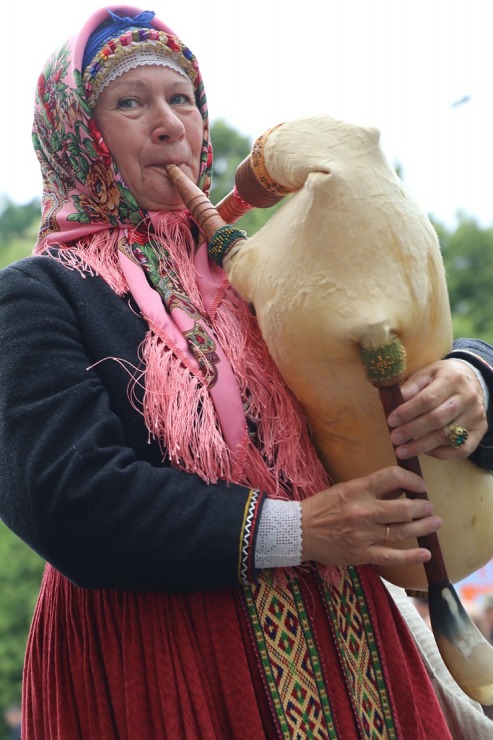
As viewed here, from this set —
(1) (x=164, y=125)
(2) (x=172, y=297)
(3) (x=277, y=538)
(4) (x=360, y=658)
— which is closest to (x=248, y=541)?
(3) (x=277, y=538)

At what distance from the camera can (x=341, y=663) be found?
4.77 ft

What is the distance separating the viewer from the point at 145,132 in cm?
169

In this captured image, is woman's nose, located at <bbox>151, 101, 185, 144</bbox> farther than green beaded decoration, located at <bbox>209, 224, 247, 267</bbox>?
Yes

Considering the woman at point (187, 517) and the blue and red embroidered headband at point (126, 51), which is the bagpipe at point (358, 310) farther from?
the blue and red embroidered headband at point (126, 51)

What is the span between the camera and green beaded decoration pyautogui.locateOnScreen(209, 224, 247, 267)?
1531mm

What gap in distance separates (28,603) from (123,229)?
6450 mm

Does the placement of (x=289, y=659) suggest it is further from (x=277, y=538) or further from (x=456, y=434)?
(x=456, y=434)

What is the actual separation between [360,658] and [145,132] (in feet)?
3.45

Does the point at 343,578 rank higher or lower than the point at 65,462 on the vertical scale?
lower

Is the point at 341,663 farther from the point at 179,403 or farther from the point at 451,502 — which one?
the point at 179,403

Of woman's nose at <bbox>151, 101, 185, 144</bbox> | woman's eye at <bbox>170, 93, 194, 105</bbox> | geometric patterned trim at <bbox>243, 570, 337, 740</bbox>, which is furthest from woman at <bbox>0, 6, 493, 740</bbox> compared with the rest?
woman's eye at <bbox>170, 93, 194, 105</bbox>

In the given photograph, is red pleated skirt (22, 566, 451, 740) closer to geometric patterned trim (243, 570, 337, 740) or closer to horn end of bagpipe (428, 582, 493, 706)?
geometric patterned trim (243, 570, 337, 740)

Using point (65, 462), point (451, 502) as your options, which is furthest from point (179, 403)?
point (451, 502)

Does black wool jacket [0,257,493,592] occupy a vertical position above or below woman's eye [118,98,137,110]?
below
